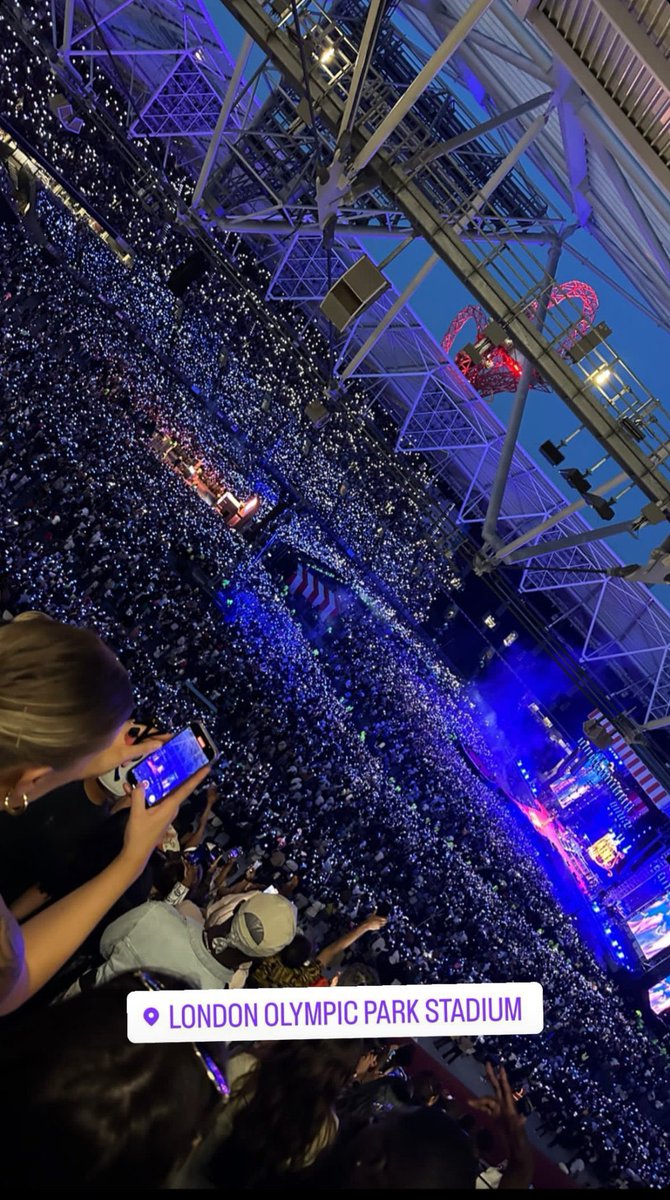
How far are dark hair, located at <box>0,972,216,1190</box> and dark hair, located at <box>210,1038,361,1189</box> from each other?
302 mm

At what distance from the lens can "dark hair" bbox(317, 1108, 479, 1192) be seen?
1504 millimetres

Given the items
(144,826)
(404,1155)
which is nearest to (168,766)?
(144,826)

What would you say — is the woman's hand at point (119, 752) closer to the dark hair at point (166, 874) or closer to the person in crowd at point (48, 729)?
the person in crowd at point (48, 729)

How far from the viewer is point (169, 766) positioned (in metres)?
2.66

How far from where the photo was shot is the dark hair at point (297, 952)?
7.77 ft

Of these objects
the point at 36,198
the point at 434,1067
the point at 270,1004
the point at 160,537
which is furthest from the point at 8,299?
the point at 270,1004

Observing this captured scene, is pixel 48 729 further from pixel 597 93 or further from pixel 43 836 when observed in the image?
pixel 597 93

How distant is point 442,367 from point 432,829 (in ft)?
33.1

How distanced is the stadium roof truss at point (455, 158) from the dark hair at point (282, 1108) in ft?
15.9

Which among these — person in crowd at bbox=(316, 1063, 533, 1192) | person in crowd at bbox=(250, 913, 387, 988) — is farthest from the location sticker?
person in crowd at bbox=(250, 913, 387, 988)

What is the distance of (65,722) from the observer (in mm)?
1397

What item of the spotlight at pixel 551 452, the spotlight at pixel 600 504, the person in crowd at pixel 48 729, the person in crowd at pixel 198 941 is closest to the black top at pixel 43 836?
the person in crowd at pixel 198 941

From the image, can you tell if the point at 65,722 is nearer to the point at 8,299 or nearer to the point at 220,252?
the point at 8,299

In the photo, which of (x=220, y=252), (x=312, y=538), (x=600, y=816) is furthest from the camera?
(x=600, y=816)
